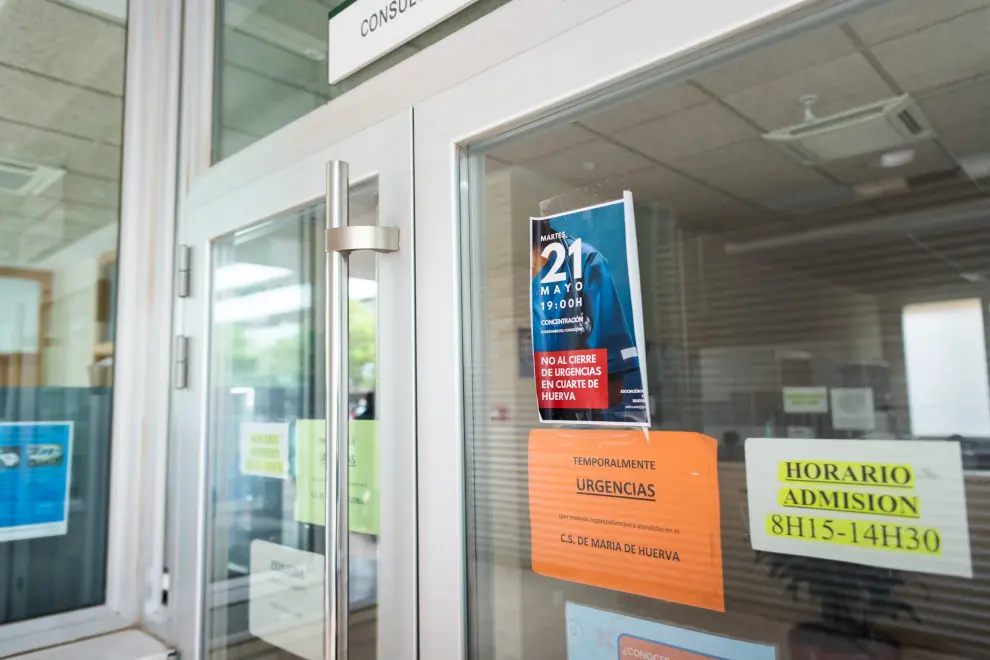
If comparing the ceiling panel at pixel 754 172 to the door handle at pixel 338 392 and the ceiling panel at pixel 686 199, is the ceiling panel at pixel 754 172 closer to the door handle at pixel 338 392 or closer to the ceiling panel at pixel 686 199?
the ceiling panel at pixel 686 199

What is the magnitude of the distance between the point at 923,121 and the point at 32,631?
199cm

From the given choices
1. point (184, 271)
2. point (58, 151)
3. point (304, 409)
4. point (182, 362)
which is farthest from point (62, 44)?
point (304, 409)

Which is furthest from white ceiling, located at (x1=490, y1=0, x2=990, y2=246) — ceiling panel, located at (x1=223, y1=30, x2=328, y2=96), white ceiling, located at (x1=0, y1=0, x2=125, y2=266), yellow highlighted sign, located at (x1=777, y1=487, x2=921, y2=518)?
white ceiling, located at (x1=0, y1=0, x2=125, y2=266)

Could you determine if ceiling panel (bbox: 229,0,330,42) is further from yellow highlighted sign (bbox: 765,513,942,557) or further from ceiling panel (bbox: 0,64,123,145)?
yellow highlighted sign (bbox: 765,513,942,557)

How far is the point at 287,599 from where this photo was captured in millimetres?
1403

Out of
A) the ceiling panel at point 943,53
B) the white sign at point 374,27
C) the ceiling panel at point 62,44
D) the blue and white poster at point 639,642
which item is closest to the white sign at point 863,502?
the blue and white poster at point 639,642

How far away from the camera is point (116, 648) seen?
1.61m

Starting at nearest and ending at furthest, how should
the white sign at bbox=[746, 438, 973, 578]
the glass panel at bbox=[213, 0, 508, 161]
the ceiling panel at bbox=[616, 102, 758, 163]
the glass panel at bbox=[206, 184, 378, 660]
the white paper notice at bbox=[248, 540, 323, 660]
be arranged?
1. the white sign at bbox=[746, 438, 973, 578]
2. the ceiling panel at bbox=[616, 102, 758, 163]
3. the glass panel at bbox=[206, 184, 378, 660]
4. the white paper notice at bbox=[248, 540, 323, 660]
5. the glass panel at bbox=[213, 0, 508, 161]

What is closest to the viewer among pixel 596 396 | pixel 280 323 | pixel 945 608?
pixel 945 608

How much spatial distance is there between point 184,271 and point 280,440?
1.79 feet

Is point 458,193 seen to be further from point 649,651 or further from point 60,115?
point 60,115

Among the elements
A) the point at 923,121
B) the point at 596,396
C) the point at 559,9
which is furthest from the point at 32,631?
the point at 923,121

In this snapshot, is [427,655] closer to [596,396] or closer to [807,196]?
[596,396]

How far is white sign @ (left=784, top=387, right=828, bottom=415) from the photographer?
76 cm
